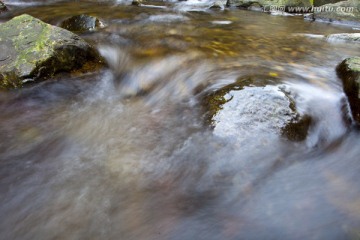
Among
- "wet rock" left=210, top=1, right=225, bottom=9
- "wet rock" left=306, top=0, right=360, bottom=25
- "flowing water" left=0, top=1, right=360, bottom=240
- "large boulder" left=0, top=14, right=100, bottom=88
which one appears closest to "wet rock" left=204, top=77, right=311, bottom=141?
"flowing water" left=0, top=1, right=360, bottom=240

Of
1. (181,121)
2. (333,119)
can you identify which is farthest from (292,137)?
(181,121)

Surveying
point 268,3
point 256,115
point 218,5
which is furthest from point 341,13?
point 256,115

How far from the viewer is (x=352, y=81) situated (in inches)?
155

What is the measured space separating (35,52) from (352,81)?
15.1ft

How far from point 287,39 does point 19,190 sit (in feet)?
19.7

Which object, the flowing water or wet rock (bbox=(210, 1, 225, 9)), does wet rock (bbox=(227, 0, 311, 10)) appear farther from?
the flowing water

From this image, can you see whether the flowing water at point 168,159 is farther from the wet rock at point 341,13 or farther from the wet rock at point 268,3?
the wet rock at point 268,3

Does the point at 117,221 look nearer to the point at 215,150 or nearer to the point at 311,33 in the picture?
the point at 215,150

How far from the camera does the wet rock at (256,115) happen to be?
3299mm

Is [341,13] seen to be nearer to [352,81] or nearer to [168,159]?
[352,81]

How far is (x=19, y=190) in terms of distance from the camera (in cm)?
274

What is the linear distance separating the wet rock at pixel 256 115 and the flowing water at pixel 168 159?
4.5 inches

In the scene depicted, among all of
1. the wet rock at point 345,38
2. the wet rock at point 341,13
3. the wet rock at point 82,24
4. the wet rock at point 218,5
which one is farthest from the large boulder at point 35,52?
the wet rock at point 341,13

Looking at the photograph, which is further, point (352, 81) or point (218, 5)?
point (218, 5)
